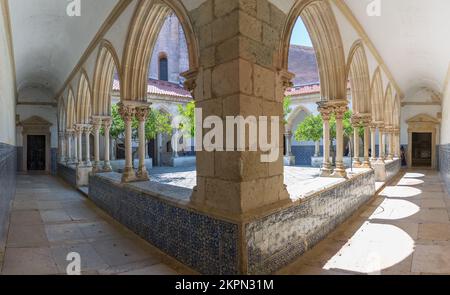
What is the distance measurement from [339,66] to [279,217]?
3661 mm

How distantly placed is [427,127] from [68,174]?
1531cm

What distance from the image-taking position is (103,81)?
23.1ft

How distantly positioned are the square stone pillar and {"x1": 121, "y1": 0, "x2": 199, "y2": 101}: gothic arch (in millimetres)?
2132

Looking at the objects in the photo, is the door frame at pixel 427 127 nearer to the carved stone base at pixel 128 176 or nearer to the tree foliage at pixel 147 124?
the tree foliage at pixel 147 124

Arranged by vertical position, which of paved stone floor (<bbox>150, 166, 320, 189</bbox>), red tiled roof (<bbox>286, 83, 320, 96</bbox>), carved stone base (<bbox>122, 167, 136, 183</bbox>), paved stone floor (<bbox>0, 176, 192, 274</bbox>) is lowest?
paved stone floor (<bbox>0, 176, 192, 274</bbox>)

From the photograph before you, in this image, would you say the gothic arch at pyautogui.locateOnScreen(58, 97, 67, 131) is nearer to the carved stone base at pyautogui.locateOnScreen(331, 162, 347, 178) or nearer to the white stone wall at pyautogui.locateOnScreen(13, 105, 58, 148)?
the white stone wall at pyautogui.locateOnScreen(13, 105, 58, 148)

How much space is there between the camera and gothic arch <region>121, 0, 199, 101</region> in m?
4.75

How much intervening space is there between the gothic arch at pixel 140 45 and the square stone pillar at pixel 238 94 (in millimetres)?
2132

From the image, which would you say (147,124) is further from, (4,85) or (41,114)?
(4,85)

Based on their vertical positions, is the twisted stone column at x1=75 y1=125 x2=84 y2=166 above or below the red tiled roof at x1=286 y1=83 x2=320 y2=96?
below

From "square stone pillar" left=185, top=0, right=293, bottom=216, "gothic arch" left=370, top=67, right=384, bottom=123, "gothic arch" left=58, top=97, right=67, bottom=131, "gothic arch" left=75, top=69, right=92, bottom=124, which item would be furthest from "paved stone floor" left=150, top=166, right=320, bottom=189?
"gothic arch" left=58, top=97, right=67, bottom=131

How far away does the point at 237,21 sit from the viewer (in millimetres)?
2420

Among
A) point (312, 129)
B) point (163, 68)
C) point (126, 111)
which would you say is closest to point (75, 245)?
point (126, 111)

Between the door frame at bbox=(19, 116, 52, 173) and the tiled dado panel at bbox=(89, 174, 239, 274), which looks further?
the door frame at bbox=(19, 116, 52, 173)
